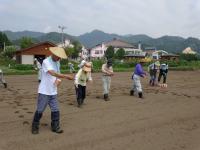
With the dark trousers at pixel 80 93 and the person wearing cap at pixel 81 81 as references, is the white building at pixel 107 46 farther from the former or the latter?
the dark trousers at pixel 80 93

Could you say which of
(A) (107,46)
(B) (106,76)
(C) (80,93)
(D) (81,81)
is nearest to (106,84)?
(B) (106,76)

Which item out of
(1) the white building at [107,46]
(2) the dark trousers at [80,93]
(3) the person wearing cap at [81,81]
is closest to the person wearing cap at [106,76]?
(3) the person wearing cap at [81,81]

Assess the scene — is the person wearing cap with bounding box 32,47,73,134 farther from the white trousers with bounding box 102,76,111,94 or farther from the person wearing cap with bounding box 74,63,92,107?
the white trousers with bounding box 102,76,111,94

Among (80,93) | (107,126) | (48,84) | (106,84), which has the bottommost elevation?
(107,126)

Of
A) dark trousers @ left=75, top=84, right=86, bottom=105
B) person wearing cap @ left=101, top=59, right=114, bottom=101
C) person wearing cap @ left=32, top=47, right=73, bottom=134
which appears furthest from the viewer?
person wearing cap @ left=101, top=59, right=114, bottom=101

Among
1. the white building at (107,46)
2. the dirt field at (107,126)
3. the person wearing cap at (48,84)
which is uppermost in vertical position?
the white building at (107,46)

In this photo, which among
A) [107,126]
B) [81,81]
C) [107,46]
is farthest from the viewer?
[107,46]

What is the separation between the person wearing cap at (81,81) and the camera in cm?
985

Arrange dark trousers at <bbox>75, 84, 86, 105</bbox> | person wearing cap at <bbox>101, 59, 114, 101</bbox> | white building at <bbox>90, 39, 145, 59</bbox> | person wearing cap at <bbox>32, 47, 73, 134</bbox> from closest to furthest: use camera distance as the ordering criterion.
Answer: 1. person wearing cap at <bbox>32, 47, 73, 134</bbox>
2. dark trousers at <bbox>75, 84, 86, 105</bbox>
3. person wearing cap at <bbox>101, 59, 114, 101</bbox>
4. white building at <bbox>90, 39, 145, 59</bbox>

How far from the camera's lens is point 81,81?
9977mm

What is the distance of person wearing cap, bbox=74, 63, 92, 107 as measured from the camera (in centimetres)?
985

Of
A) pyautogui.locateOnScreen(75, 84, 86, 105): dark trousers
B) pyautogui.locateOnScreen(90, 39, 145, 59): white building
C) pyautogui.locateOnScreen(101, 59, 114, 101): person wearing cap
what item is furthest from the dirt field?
pyautogui.locateOnScreen(90, 39, 145, 59): white building

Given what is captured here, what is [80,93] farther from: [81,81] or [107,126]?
[107,126]

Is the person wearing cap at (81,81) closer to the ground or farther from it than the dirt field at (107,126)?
farther from it
